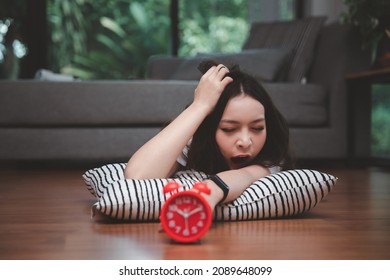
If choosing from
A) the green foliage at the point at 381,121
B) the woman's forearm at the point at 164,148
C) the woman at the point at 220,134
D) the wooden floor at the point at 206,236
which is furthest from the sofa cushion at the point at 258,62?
the woman's forearm at the point at 164,148

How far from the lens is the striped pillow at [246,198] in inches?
48.0

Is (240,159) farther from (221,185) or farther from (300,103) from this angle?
(300,103)

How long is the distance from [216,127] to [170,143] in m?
0.13

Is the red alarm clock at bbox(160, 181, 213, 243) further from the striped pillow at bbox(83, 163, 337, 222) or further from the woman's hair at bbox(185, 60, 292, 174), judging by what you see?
the woman's hair at bbox(185, 60, 292, 174)

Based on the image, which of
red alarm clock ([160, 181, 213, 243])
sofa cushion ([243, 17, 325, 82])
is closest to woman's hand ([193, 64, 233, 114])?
red alarm clock ([160, 181, 213, 243])

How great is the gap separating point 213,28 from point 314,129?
1895 mm

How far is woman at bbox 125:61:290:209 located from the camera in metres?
1.34

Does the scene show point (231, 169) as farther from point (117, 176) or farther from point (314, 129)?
point (314, 129)

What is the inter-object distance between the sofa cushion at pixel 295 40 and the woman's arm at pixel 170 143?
6.06 ft

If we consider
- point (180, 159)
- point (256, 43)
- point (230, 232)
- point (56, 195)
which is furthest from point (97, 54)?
point (230, 232)

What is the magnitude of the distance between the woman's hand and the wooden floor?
0.96 ft

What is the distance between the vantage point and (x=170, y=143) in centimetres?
134

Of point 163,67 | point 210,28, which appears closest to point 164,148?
point 163,67

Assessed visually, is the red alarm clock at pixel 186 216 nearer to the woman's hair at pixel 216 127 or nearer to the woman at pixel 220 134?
the woman at pixel 220 134
